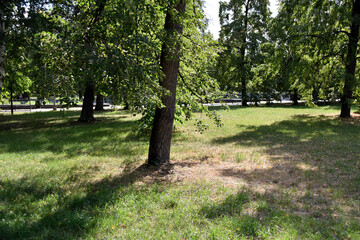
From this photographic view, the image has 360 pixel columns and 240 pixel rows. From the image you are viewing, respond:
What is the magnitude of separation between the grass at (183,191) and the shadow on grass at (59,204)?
0.02 meters

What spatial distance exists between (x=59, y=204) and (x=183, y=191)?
2.26m

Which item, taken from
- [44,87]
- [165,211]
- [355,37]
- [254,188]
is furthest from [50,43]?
[355,37]

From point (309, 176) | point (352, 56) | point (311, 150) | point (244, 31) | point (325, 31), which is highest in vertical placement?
point (244, 31)

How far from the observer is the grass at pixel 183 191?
12.5 feet

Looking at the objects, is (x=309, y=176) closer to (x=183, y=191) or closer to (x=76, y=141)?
(x=183, y=191)

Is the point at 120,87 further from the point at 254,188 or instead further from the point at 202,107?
the point at 202,107

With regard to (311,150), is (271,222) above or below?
below

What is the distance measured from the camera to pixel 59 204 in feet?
15.3

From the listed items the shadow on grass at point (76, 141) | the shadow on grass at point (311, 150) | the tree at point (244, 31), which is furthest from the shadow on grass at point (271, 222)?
the tree at point (244, 31)

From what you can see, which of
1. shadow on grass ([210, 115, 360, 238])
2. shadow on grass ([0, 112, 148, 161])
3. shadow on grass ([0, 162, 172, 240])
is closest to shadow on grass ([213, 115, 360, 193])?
shadow on grass ([210, 115, 360, 238])

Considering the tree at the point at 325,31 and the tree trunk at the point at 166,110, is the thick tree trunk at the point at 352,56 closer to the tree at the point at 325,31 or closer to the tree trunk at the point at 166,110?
the tree at the point at 325,31

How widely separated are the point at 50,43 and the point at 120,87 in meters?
1.61

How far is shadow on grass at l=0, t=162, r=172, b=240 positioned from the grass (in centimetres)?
2

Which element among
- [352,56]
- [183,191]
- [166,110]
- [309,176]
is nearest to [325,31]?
[352,56]
